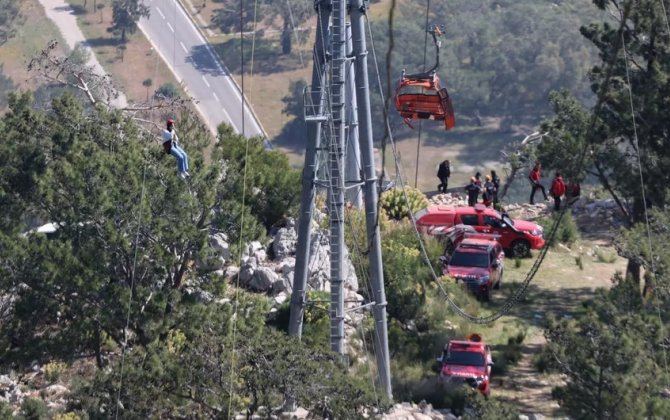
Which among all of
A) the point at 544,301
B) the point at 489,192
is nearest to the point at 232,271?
the point at 544,301

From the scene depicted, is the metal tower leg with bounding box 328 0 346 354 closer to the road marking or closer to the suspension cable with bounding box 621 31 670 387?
the suspension cable with bounding box 621 31 670 387

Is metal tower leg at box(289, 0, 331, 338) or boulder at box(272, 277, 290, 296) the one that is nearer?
metal tower leg at box(289, 0, 331, 338)

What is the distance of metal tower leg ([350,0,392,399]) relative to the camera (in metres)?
24.2

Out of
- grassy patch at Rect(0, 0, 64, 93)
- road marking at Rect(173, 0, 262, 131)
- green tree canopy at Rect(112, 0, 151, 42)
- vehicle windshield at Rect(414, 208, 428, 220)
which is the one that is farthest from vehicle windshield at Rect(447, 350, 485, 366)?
green tree canopy at Rect(112, 0, 151, 42)

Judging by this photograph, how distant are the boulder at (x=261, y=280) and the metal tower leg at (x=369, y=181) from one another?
5.38m

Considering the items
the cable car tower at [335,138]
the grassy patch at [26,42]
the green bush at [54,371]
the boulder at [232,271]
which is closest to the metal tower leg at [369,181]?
the cable car tower at [335,138]

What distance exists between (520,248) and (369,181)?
1262 centimetres

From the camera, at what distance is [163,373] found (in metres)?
21.8

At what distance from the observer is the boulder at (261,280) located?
102 ft

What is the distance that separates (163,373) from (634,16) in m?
15.2

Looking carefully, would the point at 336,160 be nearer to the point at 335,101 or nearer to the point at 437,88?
the point at 335,101

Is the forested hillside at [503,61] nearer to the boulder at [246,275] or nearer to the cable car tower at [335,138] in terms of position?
the boulder at [246,275]

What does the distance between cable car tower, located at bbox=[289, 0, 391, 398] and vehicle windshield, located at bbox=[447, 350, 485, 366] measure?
2.53 meters

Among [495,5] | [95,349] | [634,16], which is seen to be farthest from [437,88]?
[495,5]
